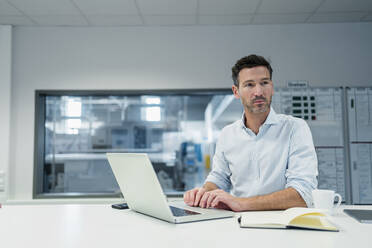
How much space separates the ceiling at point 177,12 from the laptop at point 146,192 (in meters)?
1.94

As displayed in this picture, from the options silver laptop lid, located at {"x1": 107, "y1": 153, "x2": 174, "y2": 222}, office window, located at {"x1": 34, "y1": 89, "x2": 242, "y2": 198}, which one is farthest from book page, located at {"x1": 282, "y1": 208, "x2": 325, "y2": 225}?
office window, located at {"x1": 34, "y1": 89, "x2": 242, "y2": 198}

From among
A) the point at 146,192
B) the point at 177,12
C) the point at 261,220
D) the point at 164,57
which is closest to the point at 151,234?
the point at 146,192

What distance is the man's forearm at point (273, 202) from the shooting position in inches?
48.7

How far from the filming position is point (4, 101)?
3146 mm

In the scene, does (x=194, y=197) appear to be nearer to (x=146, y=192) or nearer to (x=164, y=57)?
(x=146, y=192)

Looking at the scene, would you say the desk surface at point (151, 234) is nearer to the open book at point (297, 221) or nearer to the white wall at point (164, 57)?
the open book at point (297, 221)

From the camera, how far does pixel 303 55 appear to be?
3207 millimetres

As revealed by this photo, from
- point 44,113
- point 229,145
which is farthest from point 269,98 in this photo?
point 44,113

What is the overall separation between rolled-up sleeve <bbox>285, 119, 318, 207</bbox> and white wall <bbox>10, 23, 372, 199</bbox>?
174cm

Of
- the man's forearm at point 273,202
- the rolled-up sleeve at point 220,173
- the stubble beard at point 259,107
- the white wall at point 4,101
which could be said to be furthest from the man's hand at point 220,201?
the white wall at point 4,101

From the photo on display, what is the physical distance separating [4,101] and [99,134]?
119 cm

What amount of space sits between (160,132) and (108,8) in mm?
1884

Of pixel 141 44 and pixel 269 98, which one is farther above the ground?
pixel 141 44

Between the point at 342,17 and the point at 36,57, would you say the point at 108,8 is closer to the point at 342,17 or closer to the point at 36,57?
the point at 36,57
